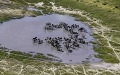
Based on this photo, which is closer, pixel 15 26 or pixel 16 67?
pixel 16 67

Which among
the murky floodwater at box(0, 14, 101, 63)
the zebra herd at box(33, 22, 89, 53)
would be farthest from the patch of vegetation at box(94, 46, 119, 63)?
the zebra herd at box(33, 22, 89, 53)

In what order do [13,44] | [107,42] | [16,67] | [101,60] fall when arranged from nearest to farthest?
[16,67] < [101,60] < [13,44] < [107,42]

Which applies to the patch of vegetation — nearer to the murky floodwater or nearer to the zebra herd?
the murky floodwater

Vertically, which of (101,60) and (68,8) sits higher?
(68,8)

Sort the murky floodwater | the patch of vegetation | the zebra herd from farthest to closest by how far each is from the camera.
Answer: the zebra herd, the murky floodwater, the patch of vegetation

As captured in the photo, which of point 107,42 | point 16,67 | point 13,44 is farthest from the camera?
point 107,42

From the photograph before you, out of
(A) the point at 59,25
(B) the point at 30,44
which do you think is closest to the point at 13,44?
(B) the point at 30,44

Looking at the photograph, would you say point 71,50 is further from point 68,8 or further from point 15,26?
point 68,8

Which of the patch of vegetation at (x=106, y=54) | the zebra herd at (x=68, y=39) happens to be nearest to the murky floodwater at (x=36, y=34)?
the zebra herd at (x=68, y=39)

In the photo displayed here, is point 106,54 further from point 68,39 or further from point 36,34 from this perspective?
point 36,34

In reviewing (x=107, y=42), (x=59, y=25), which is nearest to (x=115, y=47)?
(x=107, y=42)
